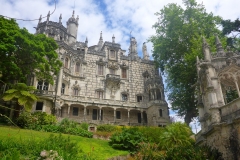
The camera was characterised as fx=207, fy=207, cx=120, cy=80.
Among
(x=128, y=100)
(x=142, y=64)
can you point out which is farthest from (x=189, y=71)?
(x=142, y=64)

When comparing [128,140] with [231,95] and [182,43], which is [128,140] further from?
[182,43]

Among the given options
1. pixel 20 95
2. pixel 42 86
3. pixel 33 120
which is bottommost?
pixel 33 120

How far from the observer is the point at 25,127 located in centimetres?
2197

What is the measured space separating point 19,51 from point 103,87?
15809 mm

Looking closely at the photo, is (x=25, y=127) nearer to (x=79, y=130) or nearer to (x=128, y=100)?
(x=79, y=130)

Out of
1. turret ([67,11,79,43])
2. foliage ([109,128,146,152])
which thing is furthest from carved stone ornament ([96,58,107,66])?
foliage ([109,128,146,152])

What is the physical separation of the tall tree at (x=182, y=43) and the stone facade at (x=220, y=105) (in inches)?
401

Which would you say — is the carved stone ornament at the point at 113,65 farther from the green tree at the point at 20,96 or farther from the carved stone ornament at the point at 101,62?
the green tree at the point at 20,96

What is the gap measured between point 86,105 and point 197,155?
76.7 ft

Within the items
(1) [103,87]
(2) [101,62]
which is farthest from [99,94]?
(2) [101,62]

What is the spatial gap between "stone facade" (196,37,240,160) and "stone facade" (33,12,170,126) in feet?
61.9

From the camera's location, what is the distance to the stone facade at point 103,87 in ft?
104

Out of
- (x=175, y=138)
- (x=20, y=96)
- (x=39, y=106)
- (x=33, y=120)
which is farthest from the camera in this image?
(x=39, y=106)

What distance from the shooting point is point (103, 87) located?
36.0 metres
